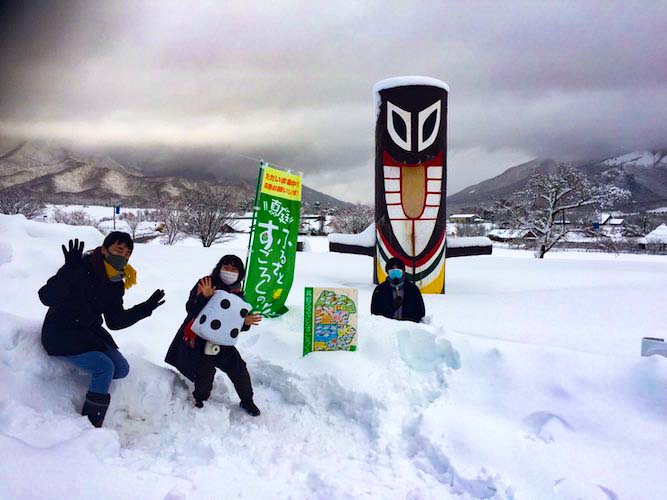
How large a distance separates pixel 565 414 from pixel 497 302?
464 cm

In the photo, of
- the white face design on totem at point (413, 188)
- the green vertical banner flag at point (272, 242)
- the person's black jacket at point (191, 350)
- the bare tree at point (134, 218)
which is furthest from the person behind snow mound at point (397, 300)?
the bare tree at point (134, 218)

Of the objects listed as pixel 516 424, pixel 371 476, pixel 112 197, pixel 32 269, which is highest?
pixel 112 197

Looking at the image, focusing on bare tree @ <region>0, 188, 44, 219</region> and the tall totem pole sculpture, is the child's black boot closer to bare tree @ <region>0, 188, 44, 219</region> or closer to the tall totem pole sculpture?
the tall totem pole sculpture

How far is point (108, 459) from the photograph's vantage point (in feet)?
7.46

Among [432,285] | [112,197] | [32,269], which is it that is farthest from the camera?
[112,197]

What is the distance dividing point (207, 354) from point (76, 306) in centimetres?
91

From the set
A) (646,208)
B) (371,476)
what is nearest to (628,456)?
(371,476)

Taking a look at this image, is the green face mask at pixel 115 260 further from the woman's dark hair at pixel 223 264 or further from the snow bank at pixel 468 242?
the snow bank at pixel 468 242

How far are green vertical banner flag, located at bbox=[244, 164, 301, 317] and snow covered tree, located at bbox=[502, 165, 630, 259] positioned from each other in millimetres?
20223

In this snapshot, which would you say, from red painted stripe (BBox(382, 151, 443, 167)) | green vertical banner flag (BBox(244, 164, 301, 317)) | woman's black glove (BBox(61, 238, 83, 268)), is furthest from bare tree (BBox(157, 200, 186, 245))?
woman's black glove (BBox(61, 238, 83, 268))

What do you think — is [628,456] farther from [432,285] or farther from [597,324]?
[432,285]

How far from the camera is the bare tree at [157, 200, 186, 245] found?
29.1 m

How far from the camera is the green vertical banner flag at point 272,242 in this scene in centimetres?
486

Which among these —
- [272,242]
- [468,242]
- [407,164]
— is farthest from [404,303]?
[468,242]
